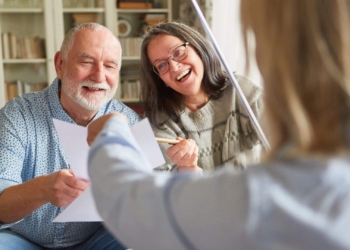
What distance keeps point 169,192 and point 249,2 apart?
24 cm

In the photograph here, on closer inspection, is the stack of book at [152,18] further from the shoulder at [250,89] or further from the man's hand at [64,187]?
the man's hand at [64,187]

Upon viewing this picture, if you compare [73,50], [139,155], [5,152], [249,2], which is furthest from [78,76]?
[249,2]

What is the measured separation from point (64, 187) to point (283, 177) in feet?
2.27

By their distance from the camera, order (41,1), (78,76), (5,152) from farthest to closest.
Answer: (41,1), (78,76), (5,152)

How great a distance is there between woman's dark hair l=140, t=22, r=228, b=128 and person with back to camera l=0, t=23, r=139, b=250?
12 centimetres

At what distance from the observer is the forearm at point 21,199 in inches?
44.3

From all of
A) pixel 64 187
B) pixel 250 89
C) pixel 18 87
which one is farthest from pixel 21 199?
pixel 18 87

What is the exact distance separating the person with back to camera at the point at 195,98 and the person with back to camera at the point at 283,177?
933mm

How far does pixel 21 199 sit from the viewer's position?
1.15m

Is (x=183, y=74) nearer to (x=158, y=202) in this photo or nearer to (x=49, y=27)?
(x=158, y=202)

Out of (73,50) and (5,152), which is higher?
(73,50)

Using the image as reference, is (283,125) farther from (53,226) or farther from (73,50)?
(73,50)

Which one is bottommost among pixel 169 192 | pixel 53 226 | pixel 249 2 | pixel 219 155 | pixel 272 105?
pixel 53 226

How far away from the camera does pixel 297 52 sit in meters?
0.51
